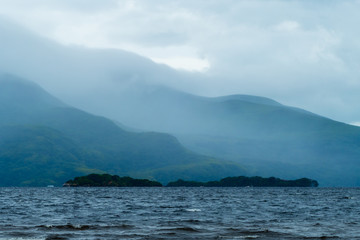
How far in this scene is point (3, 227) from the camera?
2488 inches

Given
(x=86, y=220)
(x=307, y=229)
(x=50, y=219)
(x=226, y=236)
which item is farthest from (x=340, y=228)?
(x=50, y=219)

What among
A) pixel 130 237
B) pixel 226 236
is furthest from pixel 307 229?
pixel 130 237

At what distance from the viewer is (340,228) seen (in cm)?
6494

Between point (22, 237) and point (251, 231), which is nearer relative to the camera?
point (22, 237)

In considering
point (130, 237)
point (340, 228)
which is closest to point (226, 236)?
point (130, 237)

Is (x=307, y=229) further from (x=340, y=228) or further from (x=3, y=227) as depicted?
(x=3, y=227)

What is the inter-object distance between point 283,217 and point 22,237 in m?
45.2

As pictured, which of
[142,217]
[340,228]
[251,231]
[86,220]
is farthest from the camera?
[142,217]

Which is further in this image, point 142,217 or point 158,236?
point 142,217

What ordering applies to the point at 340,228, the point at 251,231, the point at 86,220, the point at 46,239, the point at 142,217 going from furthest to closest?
the point at 142,217
the point at 86,220
the point at 340,228
the point at 251,231
the point at 46,239

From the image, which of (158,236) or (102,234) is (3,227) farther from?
(158,236)

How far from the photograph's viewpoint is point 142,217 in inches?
3135

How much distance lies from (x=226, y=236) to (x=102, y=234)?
575 inches

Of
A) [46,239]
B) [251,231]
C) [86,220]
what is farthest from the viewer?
[86,220]
